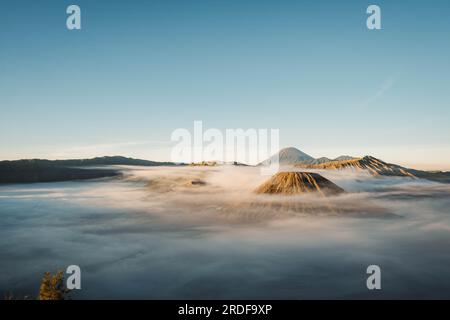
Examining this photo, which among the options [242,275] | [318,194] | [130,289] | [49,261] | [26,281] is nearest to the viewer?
[130,289]

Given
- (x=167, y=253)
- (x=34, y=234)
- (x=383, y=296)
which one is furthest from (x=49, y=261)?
(x=383, y=296)

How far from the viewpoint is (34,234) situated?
5645 inches

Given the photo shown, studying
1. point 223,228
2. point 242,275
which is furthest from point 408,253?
point 223,228

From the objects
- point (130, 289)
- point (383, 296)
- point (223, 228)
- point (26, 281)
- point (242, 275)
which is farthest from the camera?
point (223, 228)

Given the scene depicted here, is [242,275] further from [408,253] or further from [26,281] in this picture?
[408,253]

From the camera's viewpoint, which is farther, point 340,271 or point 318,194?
point 318,194

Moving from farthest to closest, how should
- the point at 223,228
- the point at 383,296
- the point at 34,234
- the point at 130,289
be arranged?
1. the point at 223,228
2. the point at 34,234
3. the point at 130,289
4. the point at 383,296

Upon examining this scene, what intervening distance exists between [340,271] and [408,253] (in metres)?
38.9

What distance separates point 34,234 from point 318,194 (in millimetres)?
151858
